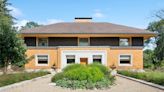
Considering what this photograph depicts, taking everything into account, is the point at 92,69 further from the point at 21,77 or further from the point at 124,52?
the point at 124,52

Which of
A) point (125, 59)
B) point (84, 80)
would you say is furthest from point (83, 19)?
point (84, 80)

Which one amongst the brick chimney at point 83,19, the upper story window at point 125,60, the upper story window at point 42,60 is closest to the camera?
the upper story window at point 125,60

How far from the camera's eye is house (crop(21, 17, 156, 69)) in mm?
47156

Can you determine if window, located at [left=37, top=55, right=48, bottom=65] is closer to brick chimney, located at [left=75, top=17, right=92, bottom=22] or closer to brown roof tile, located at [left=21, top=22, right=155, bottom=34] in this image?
brown roof tile, located at [left=21, top=22, right=155, bottom=34]

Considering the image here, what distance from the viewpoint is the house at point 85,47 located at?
47156 millimetres

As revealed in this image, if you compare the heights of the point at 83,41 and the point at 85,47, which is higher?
the point at 83,41

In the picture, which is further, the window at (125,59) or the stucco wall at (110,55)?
the window at (125,59)

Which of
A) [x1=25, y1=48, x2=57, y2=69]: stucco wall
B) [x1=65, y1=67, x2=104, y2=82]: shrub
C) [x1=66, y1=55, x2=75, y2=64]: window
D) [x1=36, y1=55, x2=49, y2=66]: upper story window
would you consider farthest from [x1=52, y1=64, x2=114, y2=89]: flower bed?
[x1=36, y1=55, x2=49, y2=66]: upper story window

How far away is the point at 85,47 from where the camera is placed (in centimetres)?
4712

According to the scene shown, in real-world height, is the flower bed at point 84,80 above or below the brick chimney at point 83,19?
below

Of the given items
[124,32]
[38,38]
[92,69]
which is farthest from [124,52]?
[92,69]

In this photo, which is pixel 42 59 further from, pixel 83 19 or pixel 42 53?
pixel 83 19

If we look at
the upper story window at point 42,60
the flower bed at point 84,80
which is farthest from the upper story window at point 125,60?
the flower bed at point 84,80

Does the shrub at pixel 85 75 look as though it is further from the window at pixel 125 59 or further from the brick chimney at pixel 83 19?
the brick chimney at pixel 83 19
